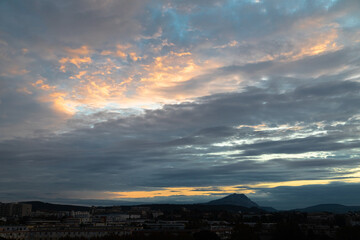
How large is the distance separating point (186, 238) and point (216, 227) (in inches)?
2162

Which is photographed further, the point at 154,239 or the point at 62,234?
the point at 62,234

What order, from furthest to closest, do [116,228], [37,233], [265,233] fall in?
[265,233]
[116,228]
[37,233]

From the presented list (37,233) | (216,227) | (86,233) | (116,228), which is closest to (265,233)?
(216,227)

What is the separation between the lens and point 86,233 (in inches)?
5344

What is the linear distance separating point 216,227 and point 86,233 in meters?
61.8

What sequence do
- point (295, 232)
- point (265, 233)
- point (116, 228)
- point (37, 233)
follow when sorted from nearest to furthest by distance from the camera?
point (295, 232) < point (37, 233) < point (116, 228) < point (265, 233)

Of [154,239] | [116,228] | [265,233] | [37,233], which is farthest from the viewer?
[265,233]

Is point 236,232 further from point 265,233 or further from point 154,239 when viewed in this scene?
point 265,233

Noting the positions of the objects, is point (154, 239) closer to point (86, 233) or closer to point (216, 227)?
point (86, 233)

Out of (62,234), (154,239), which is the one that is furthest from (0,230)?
(154,239)

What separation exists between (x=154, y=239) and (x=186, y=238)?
10.7m

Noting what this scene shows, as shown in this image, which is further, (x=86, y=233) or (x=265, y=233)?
(x=265, y=233)

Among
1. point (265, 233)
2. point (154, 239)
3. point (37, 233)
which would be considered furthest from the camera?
point (265, 233)

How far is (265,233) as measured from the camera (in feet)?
536
